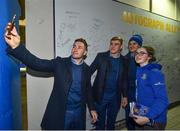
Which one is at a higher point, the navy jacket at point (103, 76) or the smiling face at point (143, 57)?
the smiling face at point (143, 57)

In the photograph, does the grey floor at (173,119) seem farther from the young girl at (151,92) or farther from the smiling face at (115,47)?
the young girl at (151,92)

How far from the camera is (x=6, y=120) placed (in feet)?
6.34

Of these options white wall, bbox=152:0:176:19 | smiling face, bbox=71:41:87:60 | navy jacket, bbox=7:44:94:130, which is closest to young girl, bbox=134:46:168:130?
smiling face, bbox=71:41:87:60

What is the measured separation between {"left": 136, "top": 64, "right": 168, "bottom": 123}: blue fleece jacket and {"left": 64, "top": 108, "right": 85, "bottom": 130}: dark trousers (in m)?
0.55

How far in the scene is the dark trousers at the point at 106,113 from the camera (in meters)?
3.58

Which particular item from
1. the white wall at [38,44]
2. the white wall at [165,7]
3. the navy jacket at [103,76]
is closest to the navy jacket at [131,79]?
the navy jacket at [103,76]

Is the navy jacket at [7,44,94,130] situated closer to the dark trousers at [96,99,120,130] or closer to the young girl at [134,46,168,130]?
the young girl at [134,46,168,130]

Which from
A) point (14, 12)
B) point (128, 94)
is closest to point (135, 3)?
point (128, 94)

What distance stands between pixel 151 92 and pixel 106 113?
120cm

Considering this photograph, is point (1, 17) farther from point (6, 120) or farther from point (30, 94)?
point (30, 94)

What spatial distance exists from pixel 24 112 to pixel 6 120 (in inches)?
69.9

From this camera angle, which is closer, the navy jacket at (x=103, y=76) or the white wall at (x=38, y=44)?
the white wall at (x=38, y=44)

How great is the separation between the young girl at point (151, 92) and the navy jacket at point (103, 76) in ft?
3.17

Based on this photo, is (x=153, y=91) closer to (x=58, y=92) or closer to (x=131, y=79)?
(x=58, y=92)
